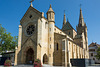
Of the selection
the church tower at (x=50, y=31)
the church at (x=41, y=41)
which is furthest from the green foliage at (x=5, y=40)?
the church tower at (x=50, y=31)

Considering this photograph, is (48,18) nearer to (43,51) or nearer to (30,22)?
(30,22)

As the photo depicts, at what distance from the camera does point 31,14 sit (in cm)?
3014

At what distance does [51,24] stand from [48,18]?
6.84ft

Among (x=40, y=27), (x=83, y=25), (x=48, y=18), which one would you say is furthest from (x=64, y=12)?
(x=40, y=27)

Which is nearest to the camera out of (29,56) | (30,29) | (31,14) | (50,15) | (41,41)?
(41,41)

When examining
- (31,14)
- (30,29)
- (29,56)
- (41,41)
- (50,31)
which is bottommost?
(29,56)

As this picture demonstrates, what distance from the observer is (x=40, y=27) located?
27.0 m

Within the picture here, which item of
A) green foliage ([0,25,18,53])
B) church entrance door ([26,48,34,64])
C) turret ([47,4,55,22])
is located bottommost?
church entrance door ([26,48,34,64])

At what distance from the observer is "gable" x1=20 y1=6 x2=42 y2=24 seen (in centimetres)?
2871

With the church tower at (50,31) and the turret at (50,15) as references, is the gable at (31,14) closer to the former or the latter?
the turret at (50,15)

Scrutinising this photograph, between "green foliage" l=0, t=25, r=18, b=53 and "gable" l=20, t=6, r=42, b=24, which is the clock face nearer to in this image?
"gable" l=20, t=6, r=42, b=24

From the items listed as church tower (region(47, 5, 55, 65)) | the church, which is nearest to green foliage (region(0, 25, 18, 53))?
the church

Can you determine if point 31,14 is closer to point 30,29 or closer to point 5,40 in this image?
point 30,29

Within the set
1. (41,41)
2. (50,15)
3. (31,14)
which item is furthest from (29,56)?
(50,15)
